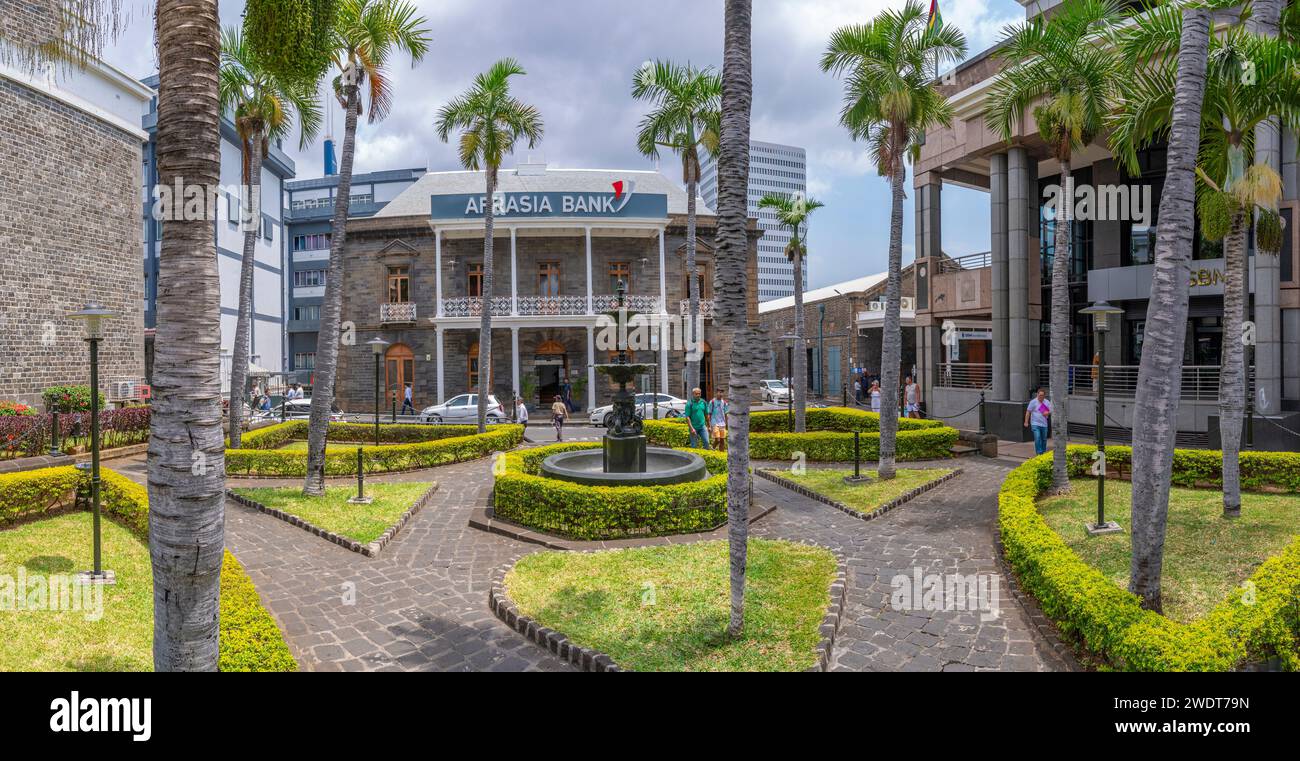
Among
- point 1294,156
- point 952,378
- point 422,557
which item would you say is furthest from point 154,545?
point 952,378

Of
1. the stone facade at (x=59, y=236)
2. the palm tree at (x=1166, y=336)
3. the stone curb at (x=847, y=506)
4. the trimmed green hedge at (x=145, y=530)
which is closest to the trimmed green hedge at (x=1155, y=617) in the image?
the palm tree at (x=1166, y=336)

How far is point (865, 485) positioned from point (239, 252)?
40.5 m

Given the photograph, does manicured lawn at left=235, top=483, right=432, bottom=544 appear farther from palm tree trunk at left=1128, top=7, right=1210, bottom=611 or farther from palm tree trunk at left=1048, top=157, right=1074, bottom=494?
palm tree trunk at left=1048, top=157, right=1074, bottom=494

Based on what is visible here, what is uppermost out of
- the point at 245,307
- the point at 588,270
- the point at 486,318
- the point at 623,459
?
the point at 588,270

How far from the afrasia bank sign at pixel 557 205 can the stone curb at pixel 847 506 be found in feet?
55.0

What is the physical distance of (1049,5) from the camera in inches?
792

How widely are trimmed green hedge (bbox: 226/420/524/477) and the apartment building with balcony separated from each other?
15363 mm

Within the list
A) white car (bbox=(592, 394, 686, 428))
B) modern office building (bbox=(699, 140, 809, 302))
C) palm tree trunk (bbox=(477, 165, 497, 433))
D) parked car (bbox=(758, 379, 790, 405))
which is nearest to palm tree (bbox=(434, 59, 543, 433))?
palm tree trunk (bbox=(477, 165, 497, 433))

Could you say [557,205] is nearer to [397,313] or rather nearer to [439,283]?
[439,283]

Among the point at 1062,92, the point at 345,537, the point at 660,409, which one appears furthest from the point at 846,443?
the point at 345,537

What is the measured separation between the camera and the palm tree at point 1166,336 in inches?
223

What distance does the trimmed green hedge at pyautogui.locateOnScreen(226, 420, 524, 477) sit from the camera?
1333 cm

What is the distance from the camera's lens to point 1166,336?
222 inches
